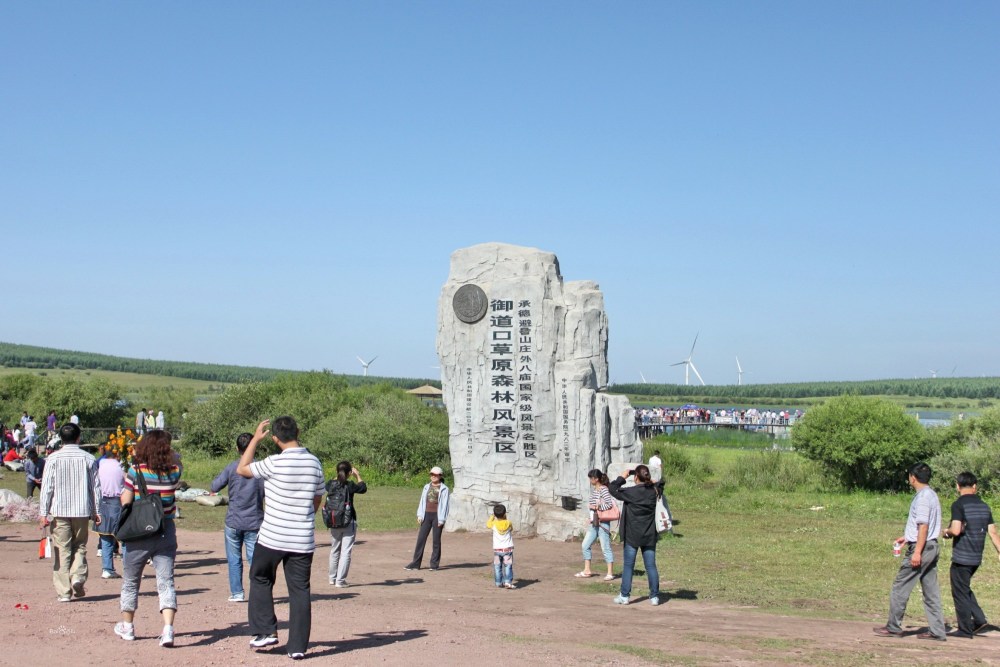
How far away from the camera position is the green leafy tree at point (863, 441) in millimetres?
26734

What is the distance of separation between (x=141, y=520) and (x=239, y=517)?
2.10 m

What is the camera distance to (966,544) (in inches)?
380

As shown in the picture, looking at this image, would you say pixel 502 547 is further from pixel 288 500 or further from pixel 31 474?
pixel 31 474

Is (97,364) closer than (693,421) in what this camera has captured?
No

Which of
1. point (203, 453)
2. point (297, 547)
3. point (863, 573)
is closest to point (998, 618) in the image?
point (863, 573)

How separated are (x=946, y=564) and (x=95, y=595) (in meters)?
12.2

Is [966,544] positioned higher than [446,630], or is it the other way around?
[966,544]

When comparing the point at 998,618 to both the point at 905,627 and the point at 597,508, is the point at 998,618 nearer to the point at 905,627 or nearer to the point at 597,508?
the point at 905,627

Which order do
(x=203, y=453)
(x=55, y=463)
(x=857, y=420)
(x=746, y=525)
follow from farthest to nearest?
(x=203, y=453)
(x=857, y=420)
(x=746, y=525)
(x=55, y=463)

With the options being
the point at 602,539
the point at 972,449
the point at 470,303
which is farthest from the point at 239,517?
the point at 972,449

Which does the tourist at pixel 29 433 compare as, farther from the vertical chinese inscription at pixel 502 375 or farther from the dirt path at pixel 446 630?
the dirt path at pixel 446 630

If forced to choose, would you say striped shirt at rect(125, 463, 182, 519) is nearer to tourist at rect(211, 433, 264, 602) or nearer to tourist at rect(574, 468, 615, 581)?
tourist at rect(211, 433, 264, 602)

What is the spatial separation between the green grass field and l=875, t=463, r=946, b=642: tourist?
1.46m

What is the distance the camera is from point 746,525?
20.2 meters
